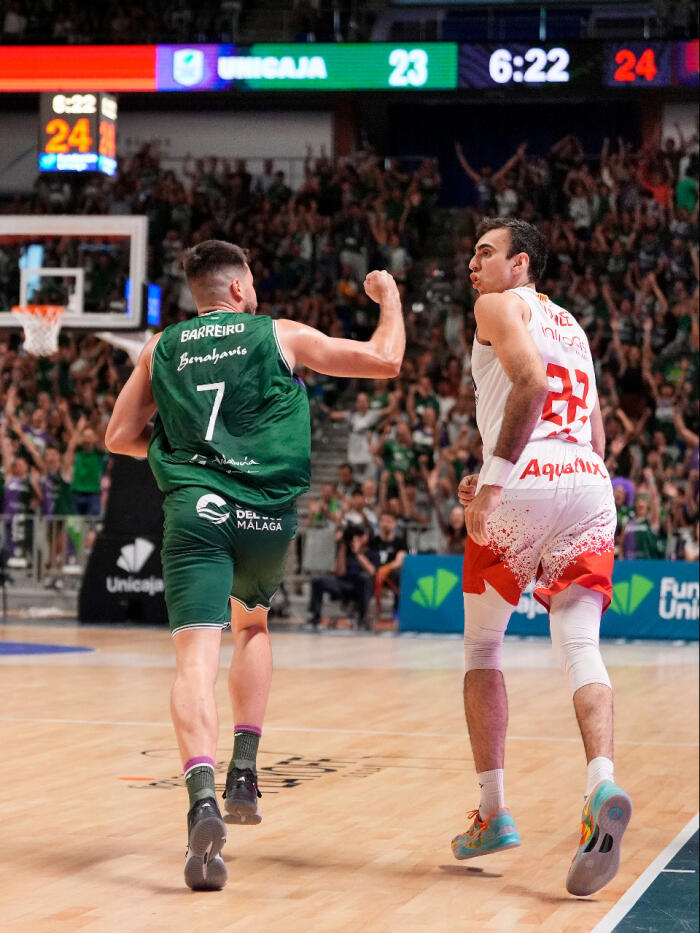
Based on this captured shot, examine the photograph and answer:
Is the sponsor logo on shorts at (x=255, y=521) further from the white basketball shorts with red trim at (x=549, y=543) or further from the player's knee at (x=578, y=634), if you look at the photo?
the player's knee at (x=578, y=634)

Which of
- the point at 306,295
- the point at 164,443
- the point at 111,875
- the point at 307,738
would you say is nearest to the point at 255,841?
the point at 111,875

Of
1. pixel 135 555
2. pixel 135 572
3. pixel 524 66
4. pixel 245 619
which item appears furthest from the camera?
pixel 524 66

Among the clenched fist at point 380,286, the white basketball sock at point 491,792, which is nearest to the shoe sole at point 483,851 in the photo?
the white basketball sock at point 491,792

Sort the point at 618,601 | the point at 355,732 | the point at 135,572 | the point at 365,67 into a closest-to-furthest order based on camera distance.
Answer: the point at 355,732, the point at 618,601, the point at 135,572, the point at 365,67

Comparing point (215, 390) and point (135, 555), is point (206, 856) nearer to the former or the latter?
point (215, 390)

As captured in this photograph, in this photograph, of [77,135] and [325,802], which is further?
[77,135]

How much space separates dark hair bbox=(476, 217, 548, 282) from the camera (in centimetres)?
525

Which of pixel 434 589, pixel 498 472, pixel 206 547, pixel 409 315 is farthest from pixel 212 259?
pixel 409 315

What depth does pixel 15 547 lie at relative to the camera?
1905 centimetres

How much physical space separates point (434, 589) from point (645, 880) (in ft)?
40.2

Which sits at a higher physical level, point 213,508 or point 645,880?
point 213,508

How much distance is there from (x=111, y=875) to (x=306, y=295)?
19.0 meters

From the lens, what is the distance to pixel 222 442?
16.8ft

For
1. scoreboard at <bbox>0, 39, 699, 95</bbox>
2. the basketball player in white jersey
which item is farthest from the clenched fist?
scoreboard at <bbox>0, 39, 699, 95</bbox>
